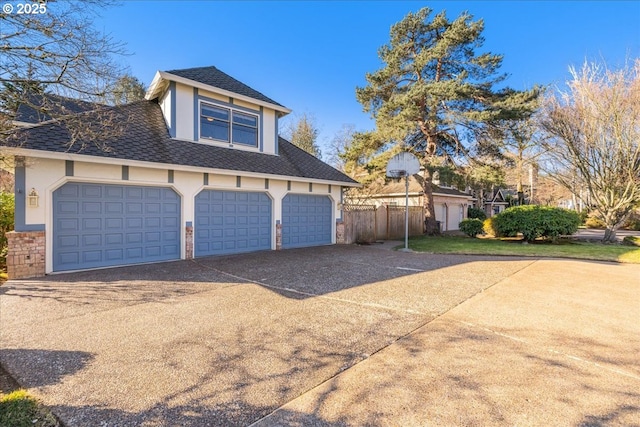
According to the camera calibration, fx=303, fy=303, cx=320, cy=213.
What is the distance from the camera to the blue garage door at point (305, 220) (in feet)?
38.5

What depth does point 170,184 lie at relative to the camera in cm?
877

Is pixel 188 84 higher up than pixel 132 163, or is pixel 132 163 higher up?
pixel 188 84

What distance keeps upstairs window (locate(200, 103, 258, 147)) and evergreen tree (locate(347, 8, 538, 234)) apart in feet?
21.1

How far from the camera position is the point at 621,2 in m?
9.85

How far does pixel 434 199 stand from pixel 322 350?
20572 millimetres

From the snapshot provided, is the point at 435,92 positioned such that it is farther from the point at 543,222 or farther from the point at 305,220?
the point at 305,220

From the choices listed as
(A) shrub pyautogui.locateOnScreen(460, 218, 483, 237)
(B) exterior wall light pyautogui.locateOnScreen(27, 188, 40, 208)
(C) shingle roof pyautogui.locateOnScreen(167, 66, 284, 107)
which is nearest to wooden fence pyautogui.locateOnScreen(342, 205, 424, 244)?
(A) shrub pyautogui.locateOnScreen(460, 218, 483, 237)

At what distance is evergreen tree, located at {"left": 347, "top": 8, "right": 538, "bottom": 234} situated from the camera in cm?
1357

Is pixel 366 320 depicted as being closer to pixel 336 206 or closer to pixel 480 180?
pixel 336 206

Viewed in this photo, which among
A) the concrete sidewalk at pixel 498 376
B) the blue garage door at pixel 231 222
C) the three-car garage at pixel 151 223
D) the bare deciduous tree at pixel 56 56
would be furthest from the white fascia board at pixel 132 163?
the concrete sidewalk at pixel 498 376

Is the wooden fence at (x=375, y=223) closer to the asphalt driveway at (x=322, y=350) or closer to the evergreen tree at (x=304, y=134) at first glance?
the asphalt driveway at (x=322, y=350)

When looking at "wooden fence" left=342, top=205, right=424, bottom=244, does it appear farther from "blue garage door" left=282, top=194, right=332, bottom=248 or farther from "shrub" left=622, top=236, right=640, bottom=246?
Answer: "shrub" left=622, top=236, right=640, bottom=246

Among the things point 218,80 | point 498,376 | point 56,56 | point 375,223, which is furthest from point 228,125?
point 498,376

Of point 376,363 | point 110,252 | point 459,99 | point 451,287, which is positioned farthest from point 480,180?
point 110,252
